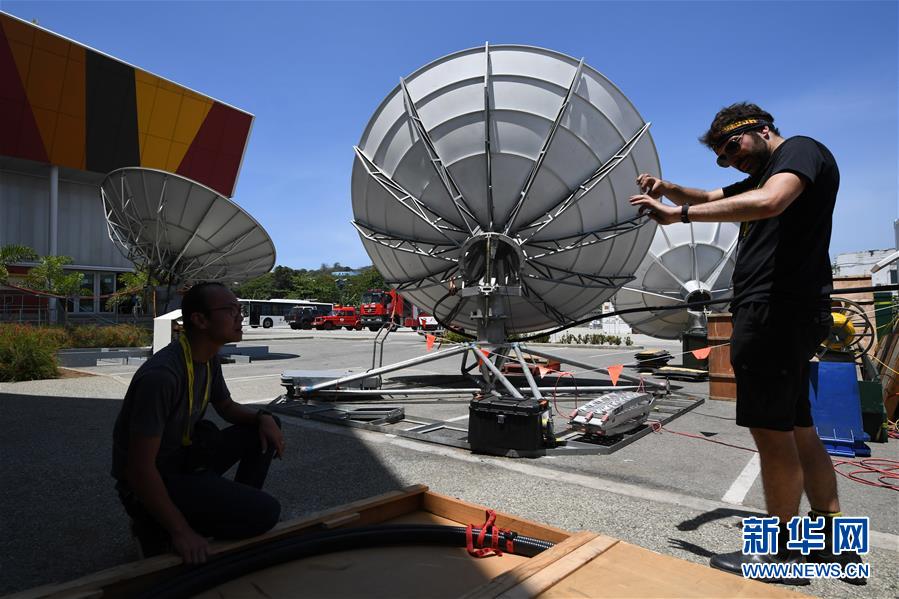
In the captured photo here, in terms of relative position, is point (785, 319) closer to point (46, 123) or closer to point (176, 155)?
point (46, 123)

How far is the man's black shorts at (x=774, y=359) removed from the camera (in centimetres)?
253

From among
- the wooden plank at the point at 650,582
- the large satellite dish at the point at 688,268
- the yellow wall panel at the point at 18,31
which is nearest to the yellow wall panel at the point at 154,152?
the yellow wall panel at the point at 18,31

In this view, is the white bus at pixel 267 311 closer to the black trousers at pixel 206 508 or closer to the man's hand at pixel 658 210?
the black trousers at pixel 206 508

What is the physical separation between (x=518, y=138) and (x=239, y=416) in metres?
6.45

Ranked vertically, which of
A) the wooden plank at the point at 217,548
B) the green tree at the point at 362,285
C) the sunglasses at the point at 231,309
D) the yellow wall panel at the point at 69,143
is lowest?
the wooden plank at the point at 217,548

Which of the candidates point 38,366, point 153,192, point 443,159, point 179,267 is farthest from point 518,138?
point 179,267

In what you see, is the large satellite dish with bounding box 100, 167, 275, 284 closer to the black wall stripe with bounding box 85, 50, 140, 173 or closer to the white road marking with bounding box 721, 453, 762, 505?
the black wall stripe with bounding box 85, 50, 140, 173

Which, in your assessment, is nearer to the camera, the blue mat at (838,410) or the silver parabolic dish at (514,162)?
the blue mat at (838,410)

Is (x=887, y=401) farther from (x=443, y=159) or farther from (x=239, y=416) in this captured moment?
(x=239, y=416)

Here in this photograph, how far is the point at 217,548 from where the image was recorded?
90.6 inches

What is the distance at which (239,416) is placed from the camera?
294 centimetres

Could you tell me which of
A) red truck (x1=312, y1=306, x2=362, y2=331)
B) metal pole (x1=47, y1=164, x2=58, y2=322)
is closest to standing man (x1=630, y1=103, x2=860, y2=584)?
metal pole (x1=47, y1=164, x2=58, y2=322)

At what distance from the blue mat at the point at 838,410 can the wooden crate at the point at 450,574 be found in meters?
4.62

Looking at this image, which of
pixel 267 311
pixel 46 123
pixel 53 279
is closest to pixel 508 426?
pixel 53 279
